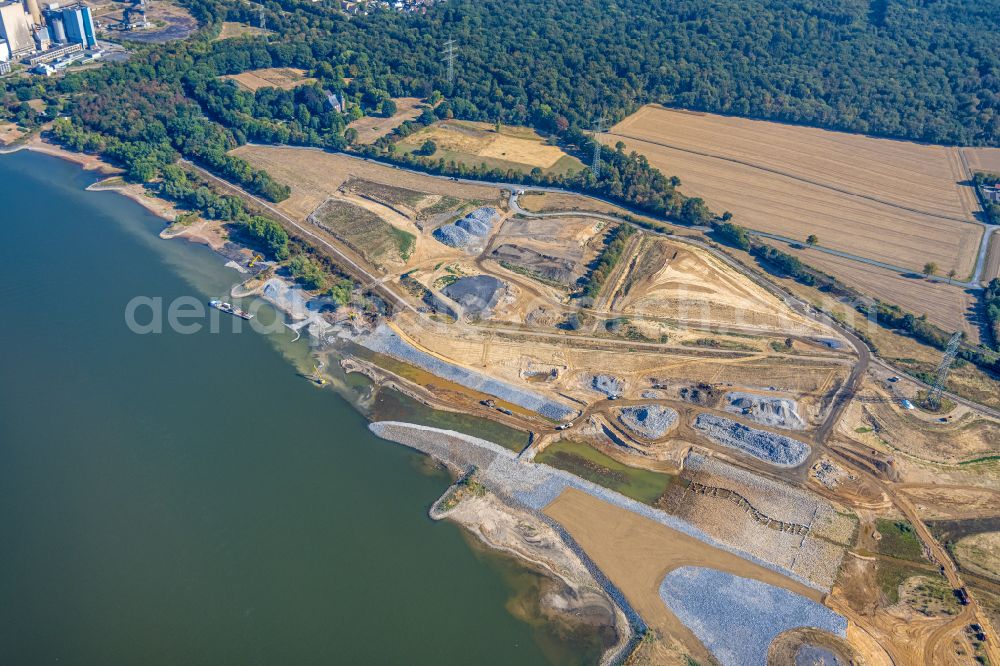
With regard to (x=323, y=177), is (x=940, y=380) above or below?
below

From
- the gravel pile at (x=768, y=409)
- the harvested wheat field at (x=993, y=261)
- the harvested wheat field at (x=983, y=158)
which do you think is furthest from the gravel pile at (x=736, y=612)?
the harvested wheat field at (x=983, y=158)

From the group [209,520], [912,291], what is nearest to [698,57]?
[912,291]

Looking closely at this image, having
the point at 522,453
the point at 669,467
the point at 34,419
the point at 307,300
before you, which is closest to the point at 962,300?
the point at 669,467

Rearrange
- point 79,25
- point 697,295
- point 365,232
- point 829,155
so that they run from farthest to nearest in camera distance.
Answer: point 79,25, point 829,155, point 365,232, point 697,295

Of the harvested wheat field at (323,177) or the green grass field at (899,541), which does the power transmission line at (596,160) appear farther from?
the green grass field at (899,541)

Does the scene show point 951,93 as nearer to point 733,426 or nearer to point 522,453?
point 733,426

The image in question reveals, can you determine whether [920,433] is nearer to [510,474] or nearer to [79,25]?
[510,474]

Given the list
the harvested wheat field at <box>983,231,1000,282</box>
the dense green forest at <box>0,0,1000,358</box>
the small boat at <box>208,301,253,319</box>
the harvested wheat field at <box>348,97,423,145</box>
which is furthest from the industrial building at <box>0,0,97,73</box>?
the harvested wheat field at <box>983,231,1000,282</box>
